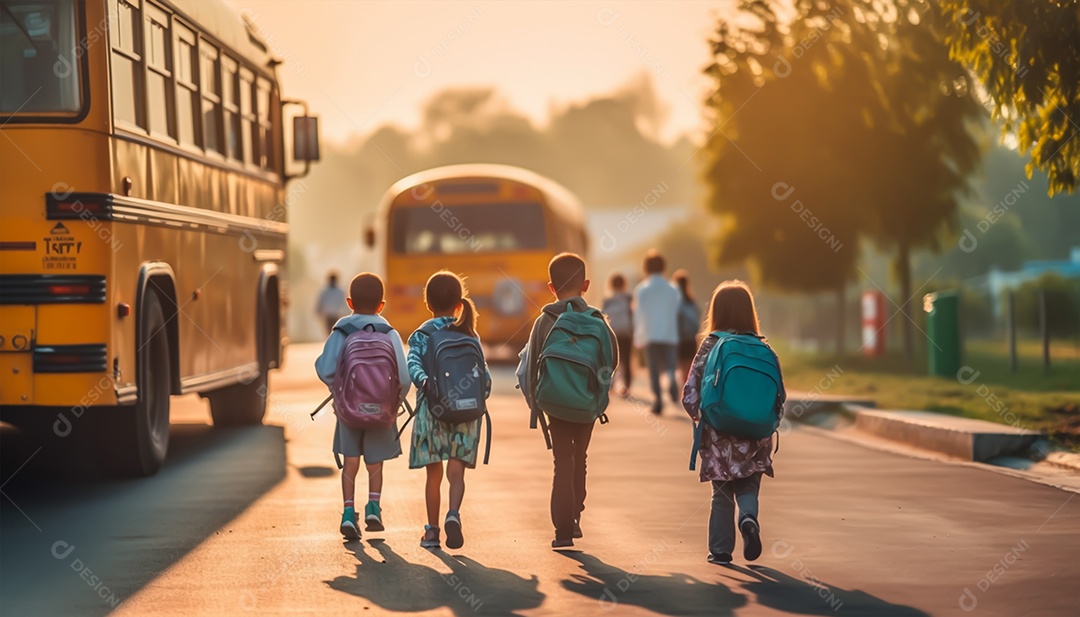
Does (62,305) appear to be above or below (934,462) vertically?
above

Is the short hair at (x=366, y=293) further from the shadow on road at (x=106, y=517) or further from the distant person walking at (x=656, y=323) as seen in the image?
the distant person walking at (x=656, y=323)

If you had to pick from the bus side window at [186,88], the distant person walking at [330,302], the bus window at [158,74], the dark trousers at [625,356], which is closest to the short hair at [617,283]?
the dark trousers at [625,356]

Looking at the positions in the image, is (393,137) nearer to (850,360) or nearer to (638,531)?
(850,360)

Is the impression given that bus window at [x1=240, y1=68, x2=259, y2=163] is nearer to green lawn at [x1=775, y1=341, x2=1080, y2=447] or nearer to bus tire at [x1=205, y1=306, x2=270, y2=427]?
bus tire at [x1=205, y1=306, x2=270, y2=427]

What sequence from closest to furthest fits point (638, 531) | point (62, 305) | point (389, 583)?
point (389, 583) → point (638, 531) → point (62, 305)

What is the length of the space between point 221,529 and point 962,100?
19.4 metres

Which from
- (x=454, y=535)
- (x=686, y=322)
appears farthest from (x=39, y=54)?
(x=686, y=322)

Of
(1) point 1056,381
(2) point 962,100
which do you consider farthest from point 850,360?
(1) point 1056,381

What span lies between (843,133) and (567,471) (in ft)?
68.6

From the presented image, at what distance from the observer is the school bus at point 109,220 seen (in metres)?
11.3

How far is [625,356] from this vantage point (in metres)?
22.1

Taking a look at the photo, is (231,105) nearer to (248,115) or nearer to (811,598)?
(248,115)

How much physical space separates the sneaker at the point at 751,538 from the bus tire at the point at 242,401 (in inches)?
368

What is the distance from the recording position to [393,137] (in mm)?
155500
